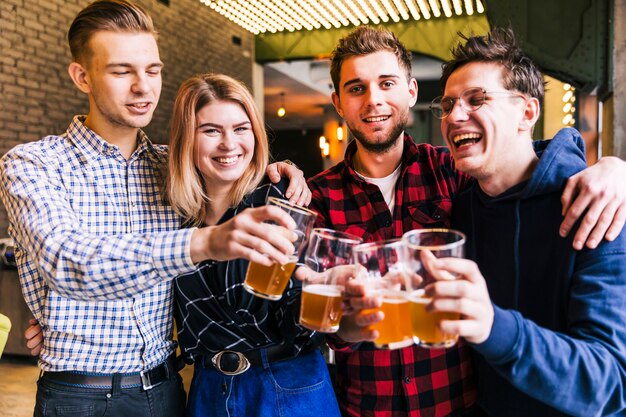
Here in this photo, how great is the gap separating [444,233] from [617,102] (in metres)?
5.87

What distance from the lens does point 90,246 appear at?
1271mm

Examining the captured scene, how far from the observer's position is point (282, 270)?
1.16 m

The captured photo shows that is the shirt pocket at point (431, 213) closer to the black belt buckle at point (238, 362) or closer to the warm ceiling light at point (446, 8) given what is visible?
the black belt buckle at point (238, 362)

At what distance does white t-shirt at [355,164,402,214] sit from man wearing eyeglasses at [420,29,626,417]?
26 cm

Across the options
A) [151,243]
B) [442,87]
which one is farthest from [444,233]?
[442,87]

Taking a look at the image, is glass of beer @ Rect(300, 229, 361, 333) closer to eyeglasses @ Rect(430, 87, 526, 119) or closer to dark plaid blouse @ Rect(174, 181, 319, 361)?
dark plaid blouse @ Rect(174, 181, 319, 361)

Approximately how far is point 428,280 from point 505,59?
2.80 feet

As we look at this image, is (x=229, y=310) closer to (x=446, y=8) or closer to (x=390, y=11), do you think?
(x=390, y=11)

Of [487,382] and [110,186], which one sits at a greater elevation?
[110,186]

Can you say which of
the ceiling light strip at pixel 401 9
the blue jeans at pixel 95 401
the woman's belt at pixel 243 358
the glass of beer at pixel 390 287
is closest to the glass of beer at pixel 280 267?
the glass of beer at pixel 390 287

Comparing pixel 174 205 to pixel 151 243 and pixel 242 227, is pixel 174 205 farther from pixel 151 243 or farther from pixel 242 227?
pixel 242 227

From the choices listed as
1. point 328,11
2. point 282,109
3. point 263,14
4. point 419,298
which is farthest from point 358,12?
point 419,298

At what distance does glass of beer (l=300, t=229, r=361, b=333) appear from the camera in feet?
3.70

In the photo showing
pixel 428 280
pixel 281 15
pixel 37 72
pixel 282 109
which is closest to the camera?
pixel 428 280
